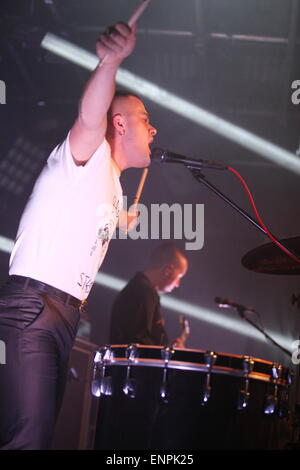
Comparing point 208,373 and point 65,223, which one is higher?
point 65,223

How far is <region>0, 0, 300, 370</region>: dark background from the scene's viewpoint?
5.08 metres

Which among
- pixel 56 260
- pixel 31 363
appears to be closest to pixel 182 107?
pixel 56 260

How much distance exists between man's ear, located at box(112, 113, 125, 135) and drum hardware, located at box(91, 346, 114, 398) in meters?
1.12

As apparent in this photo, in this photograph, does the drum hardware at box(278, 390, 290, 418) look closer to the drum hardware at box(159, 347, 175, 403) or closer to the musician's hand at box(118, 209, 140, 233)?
the drum hardware at box(159, 347, 175, 403)

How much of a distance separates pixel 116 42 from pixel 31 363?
117 centimetres

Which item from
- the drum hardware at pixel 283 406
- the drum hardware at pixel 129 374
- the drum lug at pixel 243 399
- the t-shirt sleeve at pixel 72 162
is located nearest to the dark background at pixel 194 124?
the drum hardware at pixel 283 406

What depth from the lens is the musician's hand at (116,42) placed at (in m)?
1.87

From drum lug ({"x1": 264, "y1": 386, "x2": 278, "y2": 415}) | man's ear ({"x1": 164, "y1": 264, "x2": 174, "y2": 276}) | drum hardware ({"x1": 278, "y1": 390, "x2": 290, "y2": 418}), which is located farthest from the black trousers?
man's ear ({"x1": 164, "y1": 264, "x2": 174, "y2": 276})

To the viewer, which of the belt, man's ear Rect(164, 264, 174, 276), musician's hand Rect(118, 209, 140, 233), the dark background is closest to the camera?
the belt

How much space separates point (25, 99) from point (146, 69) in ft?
4.47

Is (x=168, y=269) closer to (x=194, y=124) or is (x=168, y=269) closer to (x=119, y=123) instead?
(x=194, y=124)

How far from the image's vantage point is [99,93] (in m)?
1.98

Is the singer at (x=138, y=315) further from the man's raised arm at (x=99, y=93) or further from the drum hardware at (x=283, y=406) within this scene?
the man's raised arm at (x=99, y=93)

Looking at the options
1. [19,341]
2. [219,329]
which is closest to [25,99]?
[219,329]
